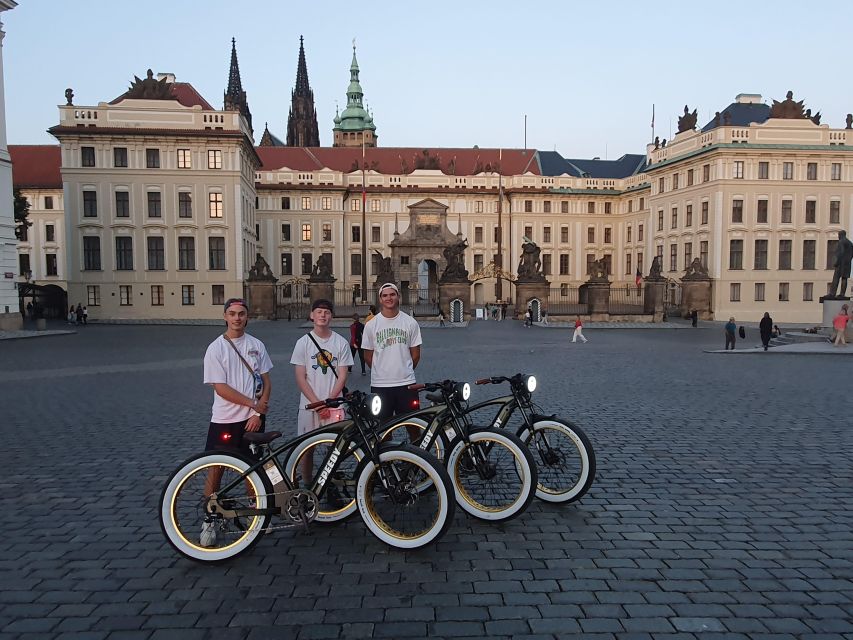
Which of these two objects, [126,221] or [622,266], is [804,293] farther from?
[126,221]

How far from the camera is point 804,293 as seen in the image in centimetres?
4828

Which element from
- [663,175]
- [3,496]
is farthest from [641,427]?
[663,175]

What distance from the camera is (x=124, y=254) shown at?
45.1 m

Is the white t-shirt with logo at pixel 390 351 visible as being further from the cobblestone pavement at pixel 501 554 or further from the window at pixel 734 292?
the window at pixel 734 292

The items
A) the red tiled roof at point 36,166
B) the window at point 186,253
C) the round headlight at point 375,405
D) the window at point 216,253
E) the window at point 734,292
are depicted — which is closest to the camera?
the round headlight at point 375,405

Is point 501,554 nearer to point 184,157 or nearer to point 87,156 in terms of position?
point 184,157

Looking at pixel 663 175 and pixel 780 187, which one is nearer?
pixel 780 187

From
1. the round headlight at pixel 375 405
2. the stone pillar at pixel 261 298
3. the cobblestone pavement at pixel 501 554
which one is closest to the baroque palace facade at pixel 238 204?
the stone pillar at pixel 261 298

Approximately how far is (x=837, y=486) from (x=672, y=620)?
3.87 meters

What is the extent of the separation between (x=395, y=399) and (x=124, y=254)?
43887mm

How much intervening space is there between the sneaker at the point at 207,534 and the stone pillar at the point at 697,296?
148 ft

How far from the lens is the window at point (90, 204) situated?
44.2 metres

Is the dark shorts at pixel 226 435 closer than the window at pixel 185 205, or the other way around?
the dark shorts at pixel 226 435

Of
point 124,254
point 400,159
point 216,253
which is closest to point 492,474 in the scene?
point 216,253
